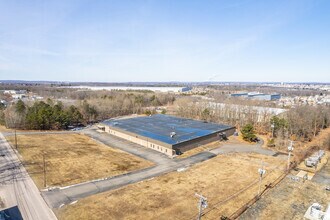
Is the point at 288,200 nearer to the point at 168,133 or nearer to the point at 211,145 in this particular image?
the point at 211,145

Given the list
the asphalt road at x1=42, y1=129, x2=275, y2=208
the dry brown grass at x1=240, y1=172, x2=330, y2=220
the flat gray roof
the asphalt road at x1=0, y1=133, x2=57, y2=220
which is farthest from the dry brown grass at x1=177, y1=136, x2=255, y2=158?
the asphalt road at x1=0, y1=133, x2=57, y2=220

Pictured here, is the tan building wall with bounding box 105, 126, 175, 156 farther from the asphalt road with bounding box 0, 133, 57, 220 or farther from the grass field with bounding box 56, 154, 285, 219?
the asphalt road with bounding box 0, 133, 57, 220

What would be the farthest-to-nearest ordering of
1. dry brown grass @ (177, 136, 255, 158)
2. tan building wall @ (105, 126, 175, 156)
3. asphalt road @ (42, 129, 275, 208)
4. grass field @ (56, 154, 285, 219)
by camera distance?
1. dry brown grass @ (177, 136, 255, 158)
2. tan building wall @ (105, 126, 175, 156)
3. asphalt road @ (42, 129, 275, 208)
4. grass field @ (56, 154, 285, 219)

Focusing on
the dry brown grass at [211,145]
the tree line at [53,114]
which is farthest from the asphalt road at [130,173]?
the tree line at [53,114]

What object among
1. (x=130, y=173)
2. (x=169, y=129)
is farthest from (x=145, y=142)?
(x=130, y=173)

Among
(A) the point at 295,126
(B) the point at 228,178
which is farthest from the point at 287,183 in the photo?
(A) the point at 295,126
